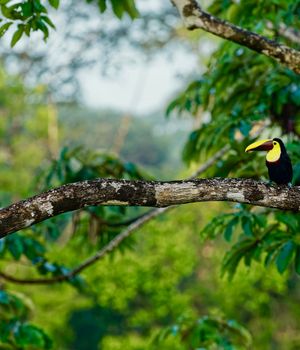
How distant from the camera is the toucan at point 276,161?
2892mm

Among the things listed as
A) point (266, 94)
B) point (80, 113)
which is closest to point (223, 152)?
point (266, 94)

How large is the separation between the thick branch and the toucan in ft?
1.30

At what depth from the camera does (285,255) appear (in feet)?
10.3

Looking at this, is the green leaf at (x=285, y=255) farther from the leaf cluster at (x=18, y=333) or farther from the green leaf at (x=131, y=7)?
the leaf cluster at (x=18, y=333)

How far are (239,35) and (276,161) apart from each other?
2.19 feet

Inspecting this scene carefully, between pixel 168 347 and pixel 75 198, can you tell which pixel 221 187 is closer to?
pixel 75 198

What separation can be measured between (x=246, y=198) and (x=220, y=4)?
8.10 ft

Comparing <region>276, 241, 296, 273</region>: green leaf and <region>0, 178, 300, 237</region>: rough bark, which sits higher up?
<region>0, 178, 300, 237</region>: rough bark

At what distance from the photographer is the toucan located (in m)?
2.89

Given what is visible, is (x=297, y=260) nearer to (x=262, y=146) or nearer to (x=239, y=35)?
(x=262, y=146)

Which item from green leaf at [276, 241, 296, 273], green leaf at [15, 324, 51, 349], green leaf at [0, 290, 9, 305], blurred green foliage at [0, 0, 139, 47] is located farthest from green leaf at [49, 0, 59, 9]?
green leaf at [15, 324, 51, 349]

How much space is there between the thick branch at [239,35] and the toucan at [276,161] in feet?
1.30

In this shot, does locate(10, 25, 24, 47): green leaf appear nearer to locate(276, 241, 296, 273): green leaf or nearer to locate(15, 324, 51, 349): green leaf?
locate(276, 241, 296, 273): green leaf

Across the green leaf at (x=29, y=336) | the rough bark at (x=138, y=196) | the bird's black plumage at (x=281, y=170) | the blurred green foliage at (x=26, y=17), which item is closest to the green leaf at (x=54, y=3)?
the blurred green foliage at (x=26, y=17)
